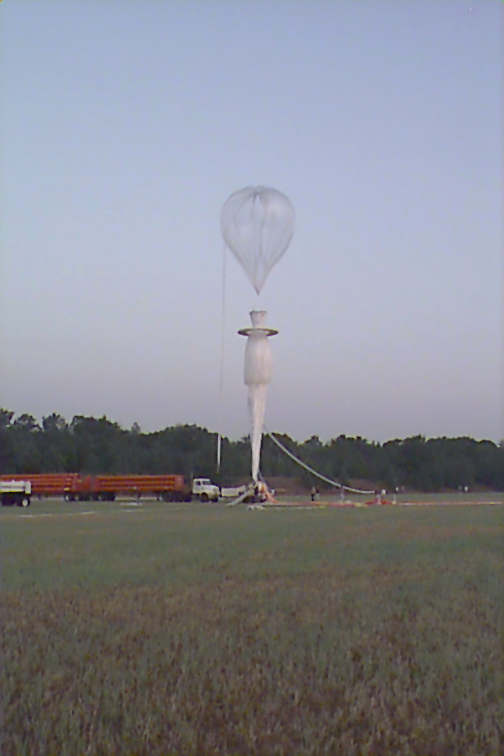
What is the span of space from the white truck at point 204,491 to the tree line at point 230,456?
25130mm

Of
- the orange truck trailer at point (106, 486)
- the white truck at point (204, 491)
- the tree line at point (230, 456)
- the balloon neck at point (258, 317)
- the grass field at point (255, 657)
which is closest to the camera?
the grass field at point (255, 657)

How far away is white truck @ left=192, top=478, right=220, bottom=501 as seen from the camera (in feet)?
189

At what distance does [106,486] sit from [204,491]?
7211 millimetres

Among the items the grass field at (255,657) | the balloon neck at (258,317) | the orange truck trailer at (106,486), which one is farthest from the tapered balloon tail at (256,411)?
the grass field at (255,657)

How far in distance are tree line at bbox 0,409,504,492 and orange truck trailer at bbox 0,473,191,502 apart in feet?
61.5

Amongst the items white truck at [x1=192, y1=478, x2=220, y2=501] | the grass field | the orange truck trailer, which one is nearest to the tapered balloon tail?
white truck at [x1=192, y1=478, x2=220, y2=501]

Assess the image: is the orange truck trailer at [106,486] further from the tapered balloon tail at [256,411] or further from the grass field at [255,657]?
the grass field at [255,657]

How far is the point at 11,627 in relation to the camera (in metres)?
8.88

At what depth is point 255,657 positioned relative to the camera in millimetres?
7363

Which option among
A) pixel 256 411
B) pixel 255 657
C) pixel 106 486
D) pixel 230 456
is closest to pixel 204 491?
pixel 106 486

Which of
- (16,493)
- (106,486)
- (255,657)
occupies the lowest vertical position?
(16,493)

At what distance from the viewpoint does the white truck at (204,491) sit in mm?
57562

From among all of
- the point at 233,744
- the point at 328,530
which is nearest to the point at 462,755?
the point at 233,744

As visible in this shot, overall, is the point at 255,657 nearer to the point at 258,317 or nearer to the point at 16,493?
the point at 258,317
